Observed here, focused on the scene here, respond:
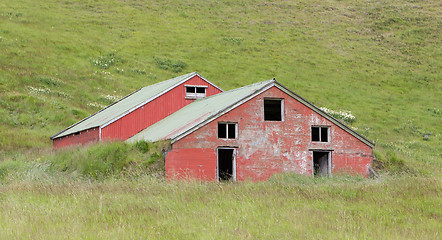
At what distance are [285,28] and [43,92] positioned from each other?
133ft

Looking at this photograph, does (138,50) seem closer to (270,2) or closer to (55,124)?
(55,124)

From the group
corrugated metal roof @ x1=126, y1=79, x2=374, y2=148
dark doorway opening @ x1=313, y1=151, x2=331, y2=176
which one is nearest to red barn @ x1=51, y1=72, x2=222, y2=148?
corrugated metal roof @ x1=126, y1=79, x2=374, y2=148

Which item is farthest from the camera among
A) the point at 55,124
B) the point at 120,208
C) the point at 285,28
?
the point at 285,28

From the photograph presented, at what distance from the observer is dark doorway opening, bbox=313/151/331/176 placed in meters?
25.8

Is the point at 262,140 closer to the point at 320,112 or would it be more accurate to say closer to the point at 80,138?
the point at 320,112

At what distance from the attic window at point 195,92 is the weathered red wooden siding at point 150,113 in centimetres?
27

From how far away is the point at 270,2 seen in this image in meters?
85.1

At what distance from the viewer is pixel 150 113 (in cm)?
3148

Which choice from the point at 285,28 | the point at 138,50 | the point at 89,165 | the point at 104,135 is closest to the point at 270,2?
the point at 285,28

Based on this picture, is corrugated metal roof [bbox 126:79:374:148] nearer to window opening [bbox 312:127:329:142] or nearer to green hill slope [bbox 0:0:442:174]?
window opening [bbox 312:127:329:142]

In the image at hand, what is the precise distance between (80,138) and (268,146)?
13.7 meters

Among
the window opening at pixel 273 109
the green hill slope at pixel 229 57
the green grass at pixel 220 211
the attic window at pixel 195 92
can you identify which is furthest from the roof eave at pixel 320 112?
the attic window at pixel 195 92

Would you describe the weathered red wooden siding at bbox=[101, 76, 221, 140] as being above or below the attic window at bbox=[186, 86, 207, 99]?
below

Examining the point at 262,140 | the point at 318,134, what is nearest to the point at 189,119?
the point at 262,140
